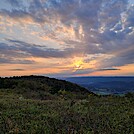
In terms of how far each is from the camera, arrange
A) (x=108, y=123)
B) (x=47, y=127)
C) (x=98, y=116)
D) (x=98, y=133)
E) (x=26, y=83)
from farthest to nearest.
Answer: (x=26, y=83), (x=98, y=116), (x=108, y=123), (x=47, y=127), (x=98, y=133)

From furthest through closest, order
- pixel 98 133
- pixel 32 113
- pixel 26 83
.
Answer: pixel 26 83 → pixel 32 113 → pixel 98 133

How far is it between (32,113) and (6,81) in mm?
34657

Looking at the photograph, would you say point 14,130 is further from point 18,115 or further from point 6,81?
point 6,81

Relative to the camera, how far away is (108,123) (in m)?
12.4

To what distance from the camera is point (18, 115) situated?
1464 centimetres

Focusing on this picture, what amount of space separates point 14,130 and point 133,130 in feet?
17.4

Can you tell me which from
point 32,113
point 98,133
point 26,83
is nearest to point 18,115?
point 32,113

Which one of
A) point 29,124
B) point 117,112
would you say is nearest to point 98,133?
point 29,124

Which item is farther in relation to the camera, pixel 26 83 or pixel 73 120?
pixel 26 83

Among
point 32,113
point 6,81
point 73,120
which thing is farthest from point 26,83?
point 73,120

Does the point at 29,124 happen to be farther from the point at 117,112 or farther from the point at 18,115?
the point at 117,112

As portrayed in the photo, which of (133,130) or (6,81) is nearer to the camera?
(133,130)

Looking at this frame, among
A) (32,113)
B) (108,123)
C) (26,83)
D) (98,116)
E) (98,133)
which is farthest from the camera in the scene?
(26,83)

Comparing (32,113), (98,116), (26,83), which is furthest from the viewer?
(26,83)
